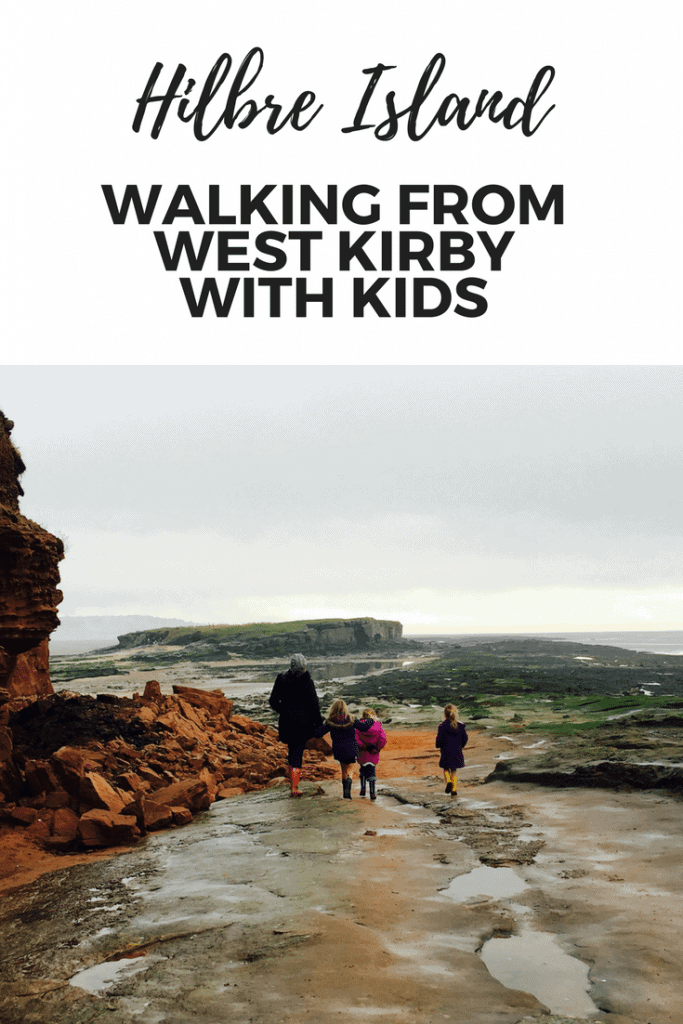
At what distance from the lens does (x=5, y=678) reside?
10.6 meters

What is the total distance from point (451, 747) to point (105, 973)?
7.51 meters

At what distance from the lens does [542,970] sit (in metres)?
5.17

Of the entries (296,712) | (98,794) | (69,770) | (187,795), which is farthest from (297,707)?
(69,770)

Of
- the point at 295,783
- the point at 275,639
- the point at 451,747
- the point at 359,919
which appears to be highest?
the point at 451,747

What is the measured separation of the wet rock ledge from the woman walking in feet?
4.65

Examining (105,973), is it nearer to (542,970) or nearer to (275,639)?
(542,970)

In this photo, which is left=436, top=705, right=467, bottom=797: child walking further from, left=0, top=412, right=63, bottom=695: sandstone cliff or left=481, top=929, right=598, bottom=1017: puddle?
left=0, top=412, right=63, bottom=695: sandstone cliff

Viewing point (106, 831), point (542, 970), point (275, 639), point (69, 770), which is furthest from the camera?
point (275, 639)

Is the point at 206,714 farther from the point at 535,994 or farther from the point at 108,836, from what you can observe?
the point at 535,994

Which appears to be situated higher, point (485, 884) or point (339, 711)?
point (339, 711)

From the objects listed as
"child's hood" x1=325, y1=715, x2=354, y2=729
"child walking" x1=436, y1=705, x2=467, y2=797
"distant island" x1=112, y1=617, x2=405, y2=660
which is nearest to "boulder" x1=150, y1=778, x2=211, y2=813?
"child's hood" x1=325, y1=715, x2=354, y2=729

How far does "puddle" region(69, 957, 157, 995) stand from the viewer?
513 centimetres

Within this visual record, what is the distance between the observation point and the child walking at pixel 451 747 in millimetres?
11914

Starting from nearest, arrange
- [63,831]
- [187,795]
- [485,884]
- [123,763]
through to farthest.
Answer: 1. [485,884]
2. [63,831]
3. [187,795]
4. [123,763]
